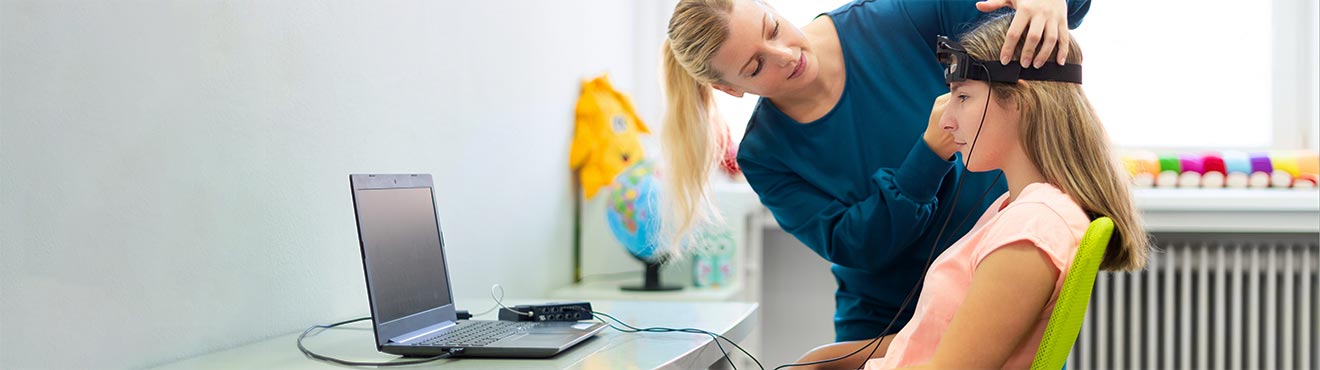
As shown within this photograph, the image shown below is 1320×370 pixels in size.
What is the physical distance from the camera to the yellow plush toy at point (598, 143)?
9.00 feet

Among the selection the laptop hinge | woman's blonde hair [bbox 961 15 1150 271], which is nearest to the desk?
the laptop hinge

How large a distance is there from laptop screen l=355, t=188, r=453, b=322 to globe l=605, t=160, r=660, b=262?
1.04 meters

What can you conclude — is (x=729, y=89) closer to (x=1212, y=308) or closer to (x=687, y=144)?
(x=687, y=144)

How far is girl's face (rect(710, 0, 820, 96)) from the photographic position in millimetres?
1570

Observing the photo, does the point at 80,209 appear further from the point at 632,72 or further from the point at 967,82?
the point at 632,72

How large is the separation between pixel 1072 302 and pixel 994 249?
0.12 meters

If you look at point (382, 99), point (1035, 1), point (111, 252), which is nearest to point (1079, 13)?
point (1035, 1)

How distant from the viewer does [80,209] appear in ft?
3.68

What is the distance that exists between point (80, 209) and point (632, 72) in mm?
2263

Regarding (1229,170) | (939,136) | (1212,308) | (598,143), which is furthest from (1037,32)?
(1212,308)

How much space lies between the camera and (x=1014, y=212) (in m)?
1.18

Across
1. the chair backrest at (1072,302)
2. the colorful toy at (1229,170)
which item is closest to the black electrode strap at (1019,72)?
the chair backrest at (1072,302)

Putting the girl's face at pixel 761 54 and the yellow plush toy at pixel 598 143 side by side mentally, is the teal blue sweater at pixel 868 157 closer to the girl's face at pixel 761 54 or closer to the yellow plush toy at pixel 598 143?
the girl's face at pixel 761 54

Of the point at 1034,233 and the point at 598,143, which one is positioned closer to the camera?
the point at 1034,233
